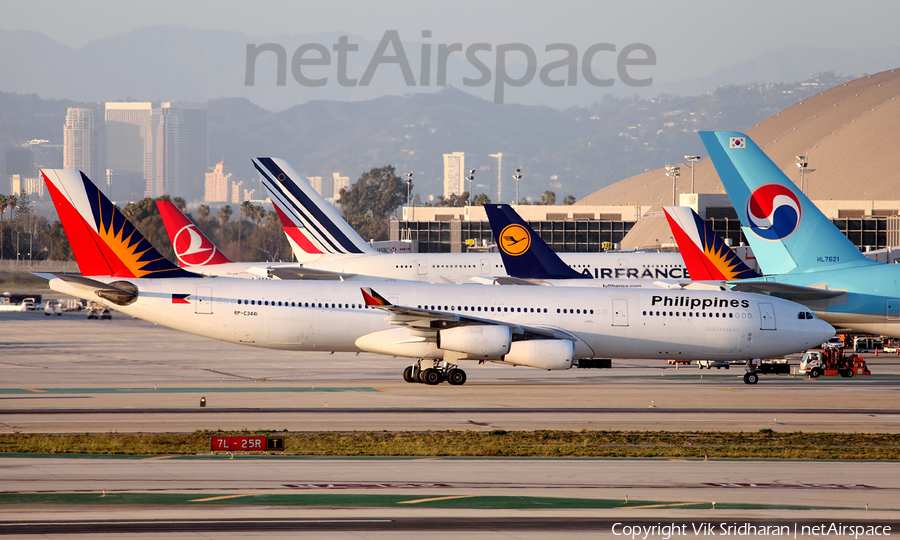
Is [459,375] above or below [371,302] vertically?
below

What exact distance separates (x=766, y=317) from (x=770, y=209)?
5.73 meters

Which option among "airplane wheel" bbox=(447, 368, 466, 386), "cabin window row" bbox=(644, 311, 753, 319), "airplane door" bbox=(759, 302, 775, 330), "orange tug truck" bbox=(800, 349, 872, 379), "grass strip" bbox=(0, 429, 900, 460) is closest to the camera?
"grass strip" bbox=(0, 429, 900, 460)

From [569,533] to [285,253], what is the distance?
177m

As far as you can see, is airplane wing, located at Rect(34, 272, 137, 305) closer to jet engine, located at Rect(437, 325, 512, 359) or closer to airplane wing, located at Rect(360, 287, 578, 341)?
airplane wing, located at Rect(360, 287, 578, 341)

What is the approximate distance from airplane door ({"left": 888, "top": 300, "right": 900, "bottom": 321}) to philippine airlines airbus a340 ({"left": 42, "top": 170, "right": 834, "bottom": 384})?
2628 millimetres

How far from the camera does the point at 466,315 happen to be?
114 ft

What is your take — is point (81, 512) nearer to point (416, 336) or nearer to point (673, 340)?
point (416, 336)

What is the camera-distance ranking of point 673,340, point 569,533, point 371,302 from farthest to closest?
point 673,340, point 371,302, point 569,533

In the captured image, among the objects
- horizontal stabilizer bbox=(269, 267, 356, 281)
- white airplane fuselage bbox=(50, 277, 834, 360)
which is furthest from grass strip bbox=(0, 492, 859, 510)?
horizontal stabilizer bbox=(269, 267, 356, 281)

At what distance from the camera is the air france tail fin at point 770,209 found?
106 ft

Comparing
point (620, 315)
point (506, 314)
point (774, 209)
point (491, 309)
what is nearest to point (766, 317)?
point (774, 209)

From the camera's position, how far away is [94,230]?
34.6m

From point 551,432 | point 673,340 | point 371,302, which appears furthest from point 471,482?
point 673,340

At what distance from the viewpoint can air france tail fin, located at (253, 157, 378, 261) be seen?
58.2 m
